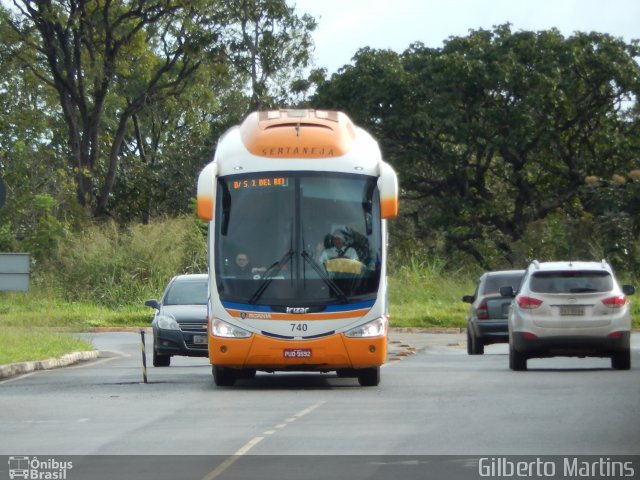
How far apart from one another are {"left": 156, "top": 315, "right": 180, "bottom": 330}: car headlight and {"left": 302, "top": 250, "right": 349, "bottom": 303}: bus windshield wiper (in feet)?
20.7

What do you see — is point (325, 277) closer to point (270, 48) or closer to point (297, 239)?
point (297, 239)

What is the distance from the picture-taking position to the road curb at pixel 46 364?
24.4m

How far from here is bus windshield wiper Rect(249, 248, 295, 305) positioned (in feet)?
66.5

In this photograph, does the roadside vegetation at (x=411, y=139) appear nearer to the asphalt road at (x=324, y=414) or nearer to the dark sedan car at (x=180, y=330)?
the dark sedan car at (x=180, y=330)

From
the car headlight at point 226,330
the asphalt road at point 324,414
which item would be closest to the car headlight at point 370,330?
the asphalt road at point 324,414

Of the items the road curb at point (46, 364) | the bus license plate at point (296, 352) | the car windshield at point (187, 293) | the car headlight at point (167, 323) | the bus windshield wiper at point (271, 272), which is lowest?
the road curb at point (46, 364)

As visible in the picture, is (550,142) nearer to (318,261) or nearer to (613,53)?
(613,53)

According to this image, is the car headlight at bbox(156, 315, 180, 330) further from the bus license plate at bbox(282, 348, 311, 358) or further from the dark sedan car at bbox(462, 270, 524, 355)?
the dark sedan car at bbox(462, 270, 524, 355)

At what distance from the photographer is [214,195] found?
68.1ft

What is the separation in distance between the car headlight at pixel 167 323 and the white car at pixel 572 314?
6.06 meters

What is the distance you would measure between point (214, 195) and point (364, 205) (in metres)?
2.04

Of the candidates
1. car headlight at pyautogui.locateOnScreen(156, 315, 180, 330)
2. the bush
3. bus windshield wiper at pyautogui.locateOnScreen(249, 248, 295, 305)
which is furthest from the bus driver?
the bush

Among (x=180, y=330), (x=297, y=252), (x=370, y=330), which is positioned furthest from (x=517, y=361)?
(x=180, y=330)

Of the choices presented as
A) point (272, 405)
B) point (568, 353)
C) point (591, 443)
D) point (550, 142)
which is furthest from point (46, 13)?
point (591, 443)
